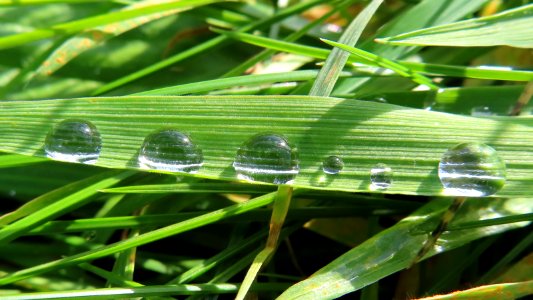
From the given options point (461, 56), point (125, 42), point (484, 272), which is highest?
point (125, 42)

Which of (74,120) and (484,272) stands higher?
(74,120)

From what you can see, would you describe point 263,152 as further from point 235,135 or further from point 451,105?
point 451,105

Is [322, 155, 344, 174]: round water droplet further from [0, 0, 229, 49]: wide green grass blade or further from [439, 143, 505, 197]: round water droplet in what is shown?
[0, 0, 229, 49]: wide green grass blade

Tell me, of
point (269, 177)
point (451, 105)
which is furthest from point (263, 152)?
point (451, 105)

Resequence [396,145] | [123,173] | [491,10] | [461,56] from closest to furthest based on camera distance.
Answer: [396,145]
[123,173]
[461,56]
[491,10]

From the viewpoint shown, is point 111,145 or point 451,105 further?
point 451,105

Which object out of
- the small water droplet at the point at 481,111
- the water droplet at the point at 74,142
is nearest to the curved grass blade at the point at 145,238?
the water droplet at the point at 74,142
